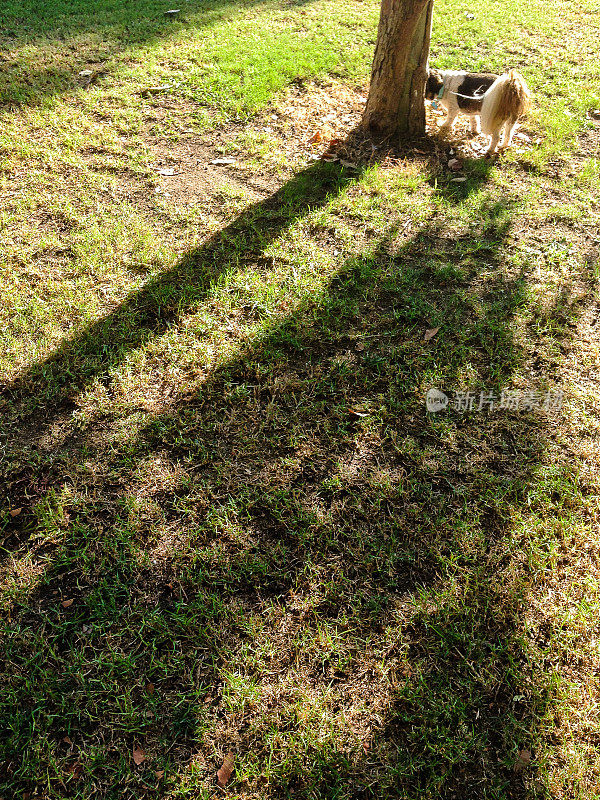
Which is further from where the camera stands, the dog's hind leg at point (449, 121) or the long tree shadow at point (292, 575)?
the dog's hind leg at point (449, 121)

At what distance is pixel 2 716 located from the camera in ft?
6.47

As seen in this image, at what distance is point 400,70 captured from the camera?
4559 millimetres

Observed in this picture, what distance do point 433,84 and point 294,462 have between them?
3.80 metres

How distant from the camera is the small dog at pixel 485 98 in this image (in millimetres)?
4230

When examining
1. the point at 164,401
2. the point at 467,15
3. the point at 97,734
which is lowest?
the point at 97,734

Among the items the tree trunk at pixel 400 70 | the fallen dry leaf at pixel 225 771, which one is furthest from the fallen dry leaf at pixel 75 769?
the tree trunk at pixel 400 70

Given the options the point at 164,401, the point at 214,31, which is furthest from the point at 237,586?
the point at 214,31

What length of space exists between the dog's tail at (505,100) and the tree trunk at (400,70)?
0.63 meters

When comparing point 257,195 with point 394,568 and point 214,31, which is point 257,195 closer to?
point 394,568

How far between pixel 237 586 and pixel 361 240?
8.68ft
